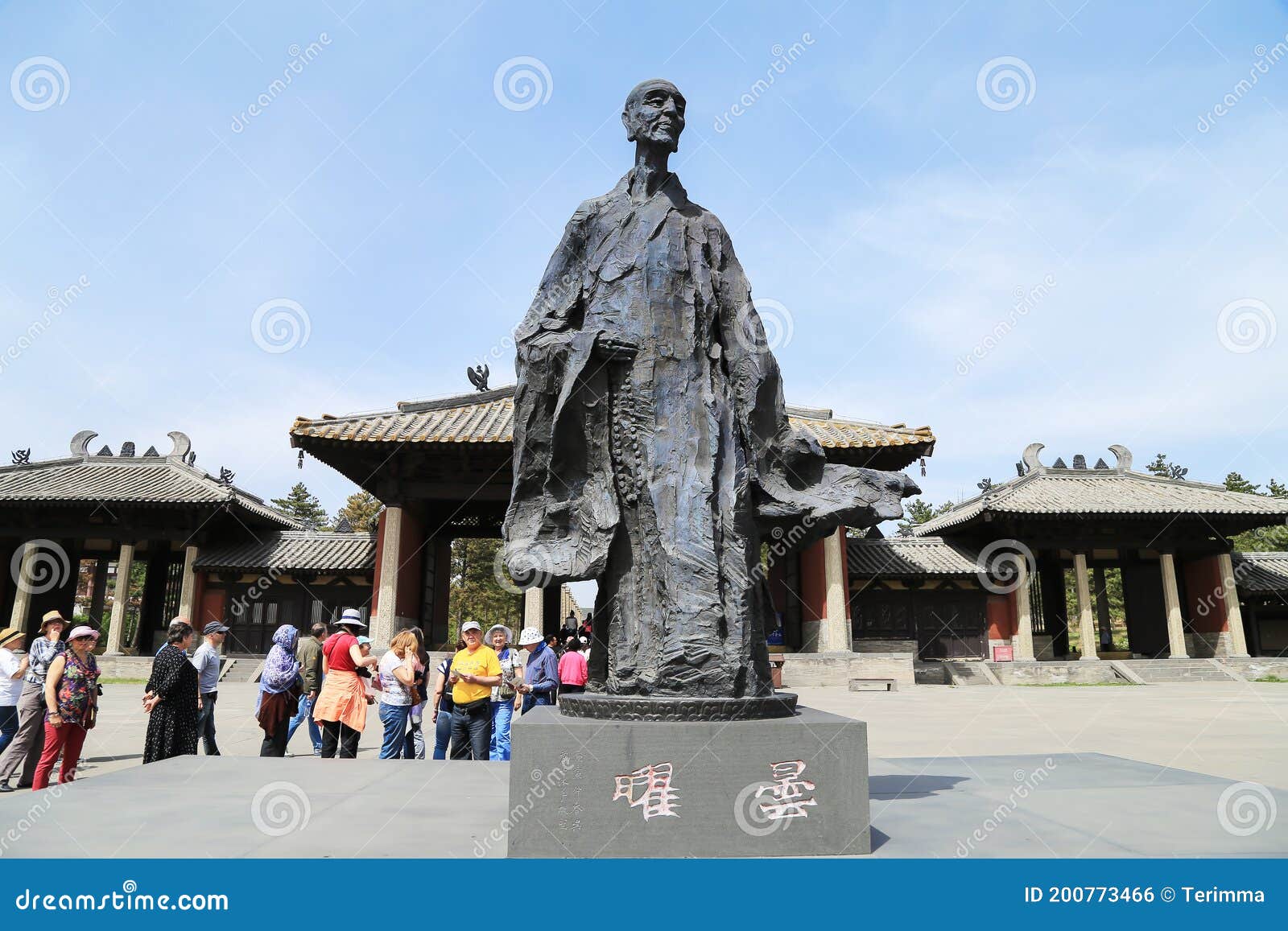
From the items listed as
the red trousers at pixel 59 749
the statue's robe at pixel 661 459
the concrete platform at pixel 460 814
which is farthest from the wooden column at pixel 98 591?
the statue's robe at pixel 661 459

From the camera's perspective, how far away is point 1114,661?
58.7 ft

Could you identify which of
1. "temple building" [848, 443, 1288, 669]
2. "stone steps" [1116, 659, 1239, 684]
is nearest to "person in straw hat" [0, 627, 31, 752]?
"temple building" [848, 443, 1288, 669]

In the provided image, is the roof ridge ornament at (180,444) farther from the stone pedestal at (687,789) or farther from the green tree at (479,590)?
the stone pedestal at (687,789)

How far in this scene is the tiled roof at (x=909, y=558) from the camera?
1869 cm

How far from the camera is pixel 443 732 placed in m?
6.00

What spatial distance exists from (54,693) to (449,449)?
9.74 metres

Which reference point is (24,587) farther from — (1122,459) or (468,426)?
(1122,459)

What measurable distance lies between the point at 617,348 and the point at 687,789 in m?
1.65

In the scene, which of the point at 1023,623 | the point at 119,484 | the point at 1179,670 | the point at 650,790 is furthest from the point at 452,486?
the point at 1179,670

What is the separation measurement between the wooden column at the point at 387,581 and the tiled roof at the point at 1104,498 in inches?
Answer: 489

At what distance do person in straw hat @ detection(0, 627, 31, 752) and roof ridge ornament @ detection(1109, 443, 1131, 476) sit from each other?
22.9m

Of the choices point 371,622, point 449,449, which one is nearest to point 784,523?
point 449,449

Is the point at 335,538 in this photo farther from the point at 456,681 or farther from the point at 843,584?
the point at 456,681

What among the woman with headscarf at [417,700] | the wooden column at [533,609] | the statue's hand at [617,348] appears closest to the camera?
the statue's hand at [617,348]
